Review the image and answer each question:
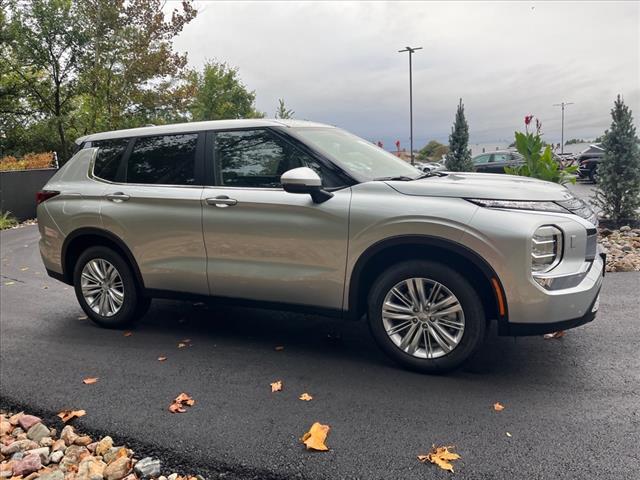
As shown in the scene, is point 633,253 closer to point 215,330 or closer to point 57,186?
point 215,330

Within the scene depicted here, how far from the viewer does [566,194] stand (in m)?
3.52

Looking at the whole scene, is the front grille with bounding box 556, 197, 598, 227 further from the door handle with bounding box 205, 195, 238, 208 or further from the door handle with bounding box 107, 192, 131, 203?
the door handle with bounding box 107, 192, 131, 203

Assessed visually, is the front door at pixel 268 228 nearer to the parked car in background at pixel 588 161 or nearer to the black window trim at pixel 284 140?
the black window trim at pixel 284 140

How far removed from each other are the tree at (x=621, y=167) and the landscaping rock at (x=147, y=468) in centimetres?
912

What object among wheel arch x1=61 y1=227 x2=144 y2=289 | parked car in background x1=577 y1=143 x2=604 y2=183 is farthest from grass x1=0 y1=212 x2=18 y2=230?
parked car in background x1=577 y1=143 x2=604 y2=183

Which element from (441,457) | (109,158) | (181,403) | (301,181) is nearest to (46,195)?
(109,158)

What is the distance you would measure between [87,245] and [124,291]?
66 cm

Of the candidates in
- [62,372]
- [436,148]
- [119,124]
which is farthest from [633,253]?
[436,148]

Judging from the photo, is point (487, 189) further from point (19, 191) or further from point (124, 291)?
point (19, 191)

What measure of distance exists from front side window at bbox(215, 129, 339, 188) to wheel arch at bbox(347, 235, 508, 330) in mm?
640

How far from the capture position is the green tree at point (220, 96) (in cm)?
3531

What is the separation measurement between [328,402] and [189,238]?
182 cm

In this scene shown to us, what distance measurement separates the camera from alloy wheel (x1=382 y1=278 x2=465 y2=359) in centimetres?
336

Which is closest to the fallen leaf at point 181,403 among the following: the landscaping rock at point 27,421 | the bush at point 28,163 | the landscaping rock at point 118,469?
the landscaping rock at point 118,469
